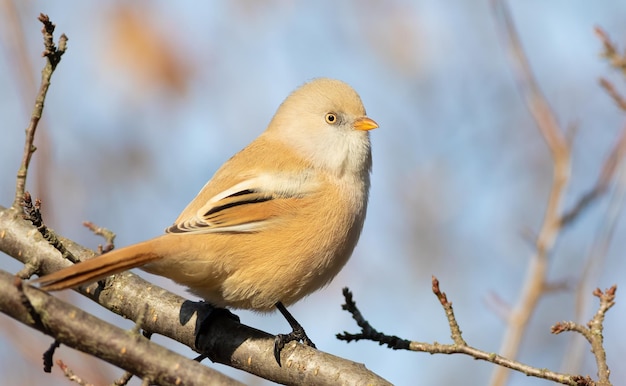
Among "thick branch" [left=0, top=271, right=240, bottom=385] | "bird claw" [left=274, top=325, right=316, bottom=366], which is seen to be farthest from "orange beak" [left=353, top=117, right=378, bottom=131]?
"thick branch" [left=0, top=271, right=240, bottom=385]

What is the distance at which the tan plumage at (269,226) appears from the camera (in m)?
3.39

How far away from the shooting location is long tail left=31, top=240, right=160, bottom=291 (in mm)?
2648

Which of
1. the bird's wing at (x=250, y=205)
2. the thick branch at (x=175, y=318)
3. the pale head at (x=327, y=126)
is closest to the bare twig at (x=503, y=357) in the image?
the thick branch at (x=175, y=318)

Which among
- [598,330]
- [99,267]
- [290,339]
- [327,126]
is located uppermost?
[327,126]

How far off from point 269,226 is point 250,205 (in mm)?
154

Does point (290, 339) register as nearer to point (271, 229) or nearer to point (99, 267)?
point (271, 229)

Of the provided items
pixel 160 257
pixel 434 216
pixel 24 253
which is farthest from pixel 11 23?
pixel 434 216

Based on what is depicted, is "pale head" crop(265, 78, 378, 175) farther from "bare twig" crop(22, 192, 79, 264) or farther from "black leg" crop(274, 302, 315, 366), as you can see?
"bare twig" crop(22, 192, 79, 264)

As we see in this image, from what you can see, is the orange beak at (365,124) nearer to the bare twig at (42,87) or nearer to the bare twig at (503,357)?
the bare twig at (503,357)

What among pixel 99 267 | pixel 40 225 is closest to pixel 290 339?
pixel 99 267

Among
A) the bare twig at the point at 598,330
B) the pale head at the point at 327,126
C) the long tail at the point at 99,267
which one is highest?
the pale head at the point at 327,126

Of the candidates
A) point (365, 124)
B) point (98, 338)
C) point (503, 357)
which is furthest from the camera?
point (365, 124)

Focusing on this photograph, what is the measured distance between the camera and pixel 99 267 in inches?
113

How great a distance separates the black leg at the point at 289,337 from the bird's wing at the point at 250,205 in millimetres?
493
